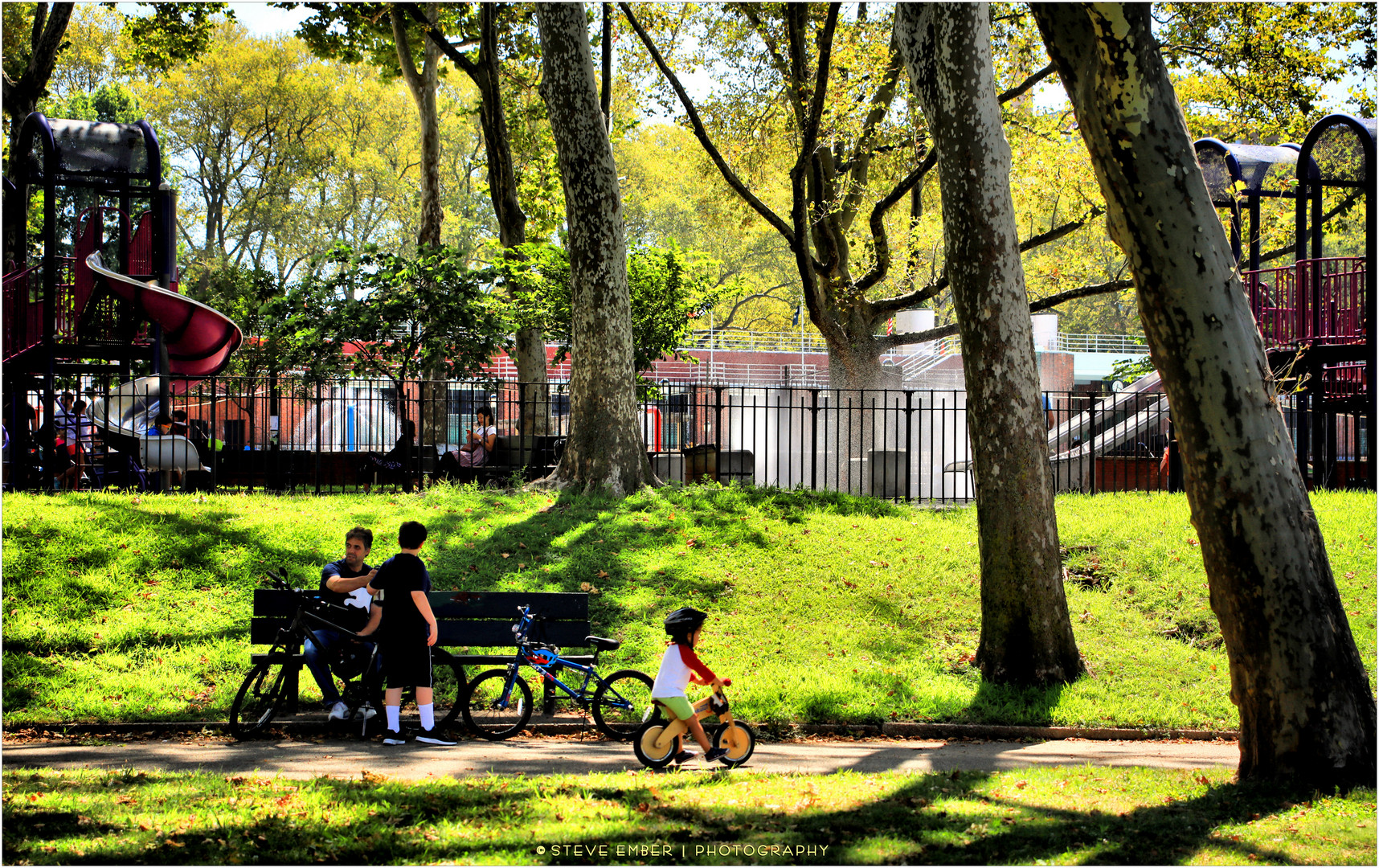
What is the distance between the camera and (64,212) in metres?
31.8

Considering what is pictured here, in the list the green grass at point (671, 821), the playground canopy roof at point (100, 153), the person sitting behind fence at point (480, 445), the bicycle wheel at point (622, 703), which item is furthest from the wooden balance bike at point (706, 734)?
the playground canopy roof at point (100, 153)

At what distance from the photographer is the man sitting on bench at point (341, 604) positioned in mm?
7246

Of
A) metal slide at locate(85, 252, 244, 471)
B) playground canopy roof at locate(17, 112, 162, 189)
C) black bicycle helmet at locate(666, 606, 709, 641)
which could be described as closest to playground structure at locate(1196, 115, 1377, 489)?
black bicycle helmet at locate(666, 606, 709, 641)

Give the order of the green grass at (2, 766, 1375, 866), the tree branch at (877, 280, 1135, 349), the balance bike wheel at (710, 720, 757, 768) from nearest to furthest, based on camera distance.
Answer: the green grass at (2, 766, 1375, 866)
the balance bike wheel at (710, 720, 757, 768)
the tree branch at (877, 280, 1135, 349)

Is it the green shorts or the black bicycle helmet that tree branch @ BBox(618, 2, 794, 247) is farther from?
the green shorts

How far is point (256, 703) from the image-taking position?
7324 mm

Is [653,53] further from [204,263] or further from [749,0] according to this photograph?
[204,263]

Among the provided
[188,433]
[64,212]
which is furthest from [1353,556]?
[64,212]

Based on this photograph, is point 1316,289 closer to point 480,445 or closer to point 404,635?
point 480,445

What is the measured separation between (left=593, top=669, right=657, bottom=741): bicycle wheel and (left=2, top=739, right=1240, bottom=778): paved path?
0.56 feet

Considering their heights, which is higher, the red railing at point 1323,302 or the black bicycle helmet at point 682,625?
the red railing at point 1323,302

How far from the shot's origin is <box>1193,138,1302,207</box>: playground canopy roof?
53.5 feet

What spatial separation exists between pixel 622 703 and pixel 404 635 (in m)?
1.66

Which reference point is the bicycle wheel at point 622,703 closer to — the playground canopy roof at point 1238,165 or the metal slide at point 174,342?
the metal slide at point 174,342
